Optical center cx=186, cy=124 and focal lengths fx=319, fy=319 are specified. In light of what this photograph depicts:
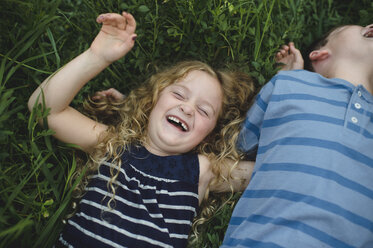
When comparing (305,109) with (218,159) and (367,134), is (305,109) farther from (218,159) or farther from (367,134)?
(218,159)

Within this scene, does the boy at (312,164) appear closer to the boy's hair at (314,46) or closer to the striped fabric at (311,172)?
the striped fabric at (311,172)

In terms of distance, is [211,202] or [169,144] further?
[211,202]

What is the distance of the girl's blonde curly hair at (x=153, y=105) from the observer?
2.10 meters

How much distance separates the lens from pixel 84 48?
7.73 feet

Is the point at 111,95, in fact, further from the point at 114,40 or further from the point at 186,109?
the point at 186,109

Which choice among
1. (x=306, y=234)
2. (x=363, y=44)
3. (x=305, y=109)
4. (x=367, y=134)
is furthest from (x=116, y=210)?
(x=363, y=44)

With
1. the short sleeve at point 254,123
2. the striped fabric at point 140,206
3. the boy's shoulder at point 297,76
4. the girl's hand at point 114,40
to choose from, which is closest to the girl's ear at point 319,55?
the boy's shoulder at point 297,76

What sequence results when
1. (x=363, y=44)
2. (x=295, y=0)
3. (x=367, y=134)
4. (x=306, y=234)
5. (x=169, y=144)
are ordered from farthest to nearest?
1. (x=295, y=0)
2. (x=363, y=44)
3. (x=169, y=144)
4. (x=367, y=134)
5. (x=306, y=234)

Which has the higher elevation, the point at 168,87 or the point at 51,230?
the point at 168,87

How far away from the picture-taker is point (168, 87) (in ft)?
7.14

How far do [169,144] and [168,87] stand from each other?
42 cm

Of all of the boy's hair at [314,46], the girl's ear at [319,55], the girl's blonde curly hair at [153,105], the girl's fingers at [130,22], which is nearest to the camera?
the girl's fingers at [130,22]

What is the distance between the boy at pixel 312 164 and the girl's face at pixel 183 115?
332mm

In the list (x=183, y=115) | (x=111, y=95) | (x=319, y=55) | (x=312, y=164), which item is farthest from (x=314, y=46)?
(x=111, y=95)
